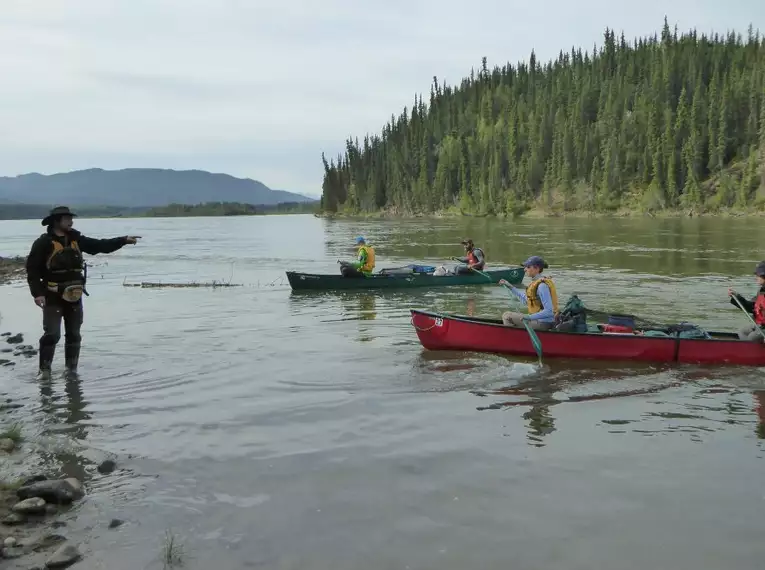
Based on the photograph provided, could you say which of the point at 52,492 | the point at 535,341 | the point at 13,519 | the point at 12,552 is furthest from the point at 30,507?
the point at 535,341

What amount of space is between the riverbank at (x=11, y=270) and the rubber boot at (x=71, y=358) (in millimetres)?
20501

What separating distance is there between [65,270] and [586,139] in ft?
414

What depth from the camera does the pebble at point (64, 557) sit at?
516 centimetres

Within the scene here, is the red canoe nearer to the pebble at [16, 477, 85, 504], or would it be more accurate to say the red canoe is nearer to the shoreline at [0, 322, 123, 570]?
the shoreline at [0, 322, 123, 570]

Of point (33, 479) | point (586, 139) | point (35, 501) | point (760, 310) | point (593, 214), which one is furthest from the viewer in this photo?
point (586, 139)

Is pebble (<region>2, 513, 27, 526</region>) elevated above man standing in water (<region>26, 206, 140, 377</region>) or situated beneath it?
situated beneath

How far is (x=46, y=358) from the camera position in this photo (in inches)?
445

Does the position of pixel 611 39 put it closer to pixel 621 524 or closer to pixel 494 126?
pixel 494 126

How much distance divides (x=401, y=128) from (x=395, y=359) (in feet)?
588

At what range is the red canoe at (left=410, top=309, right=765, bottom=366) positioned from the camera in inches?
480

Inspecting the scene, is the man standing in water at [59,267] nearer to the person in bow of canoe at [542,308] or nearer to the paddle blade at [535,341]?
the paddle blade at [535,341]

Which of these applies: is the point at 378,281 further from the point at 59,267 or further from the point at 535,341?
the point at 59,267

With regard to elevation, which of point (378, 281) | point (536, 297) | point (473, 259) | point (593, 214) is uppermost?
point (593, 214)

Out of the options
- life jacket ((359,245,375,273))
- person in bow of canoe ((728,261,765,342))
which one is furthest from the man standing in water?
life jacket ((359,245,375,273))
